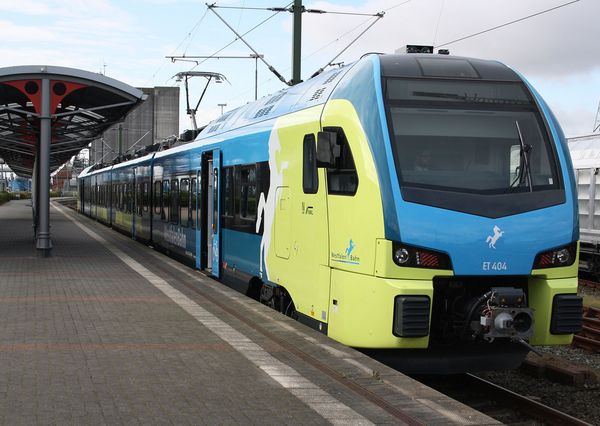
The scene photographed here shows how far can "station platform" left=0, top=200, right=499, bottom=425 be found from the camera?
199 inches

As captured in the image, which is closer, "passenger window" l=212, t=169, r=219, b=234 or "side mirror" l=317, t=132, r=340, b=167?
"side mirror" l=317, t=132, r=340, b=167

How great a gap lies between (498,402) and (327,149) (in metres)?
2.84

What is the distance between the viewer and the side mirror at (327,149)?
6906mm

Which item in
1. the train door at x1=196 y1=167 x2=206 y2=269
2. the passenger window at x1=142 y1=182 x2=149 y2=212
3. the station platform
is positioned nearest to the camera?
the station platform

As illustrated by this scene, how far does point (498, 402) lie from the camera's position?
6844 millimetres

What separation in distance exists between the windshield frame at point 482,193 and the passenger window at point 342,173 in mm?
484

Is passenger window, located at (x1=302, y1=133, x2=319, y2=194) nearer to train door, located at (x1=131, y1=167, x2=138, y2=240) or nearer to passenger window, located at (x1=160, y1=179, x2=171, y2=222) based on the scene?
passenger window, located at (x1=160, y1=179, x2=171, y2=222)

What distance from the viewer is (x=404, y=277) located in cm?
627

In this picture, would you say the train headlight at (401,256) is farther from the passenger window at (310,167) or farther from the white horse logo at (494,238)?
the passenger window at (310,167)

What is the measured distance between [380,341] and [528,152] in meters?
2.25

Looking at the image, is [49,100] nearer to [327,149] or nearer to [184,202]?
[184,202]

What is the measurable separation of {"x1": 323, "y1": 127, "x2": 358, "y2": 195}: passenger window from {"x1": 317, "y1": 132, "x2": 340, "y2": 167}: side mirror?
0.08 m

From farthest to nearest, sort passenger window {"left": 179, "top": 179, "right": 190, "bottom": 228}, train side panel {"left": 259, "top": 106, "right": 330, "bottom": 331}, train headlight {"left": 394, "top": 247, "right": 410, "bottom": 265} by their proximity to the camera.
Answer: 1. passenger window {"left": 179, "top": 179, "right": 190, "bottom": 228}
2. train side panel {"left": 259, "top": 106, "right": 330, "bottom": 331}
3. train headlight {"left": 394, "top": 247, "right": 410, "bottom": 265}

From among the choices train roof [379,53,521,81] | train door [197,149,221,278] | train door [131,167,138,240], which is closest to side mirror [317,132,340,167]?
train roof [379,53,521,81]
